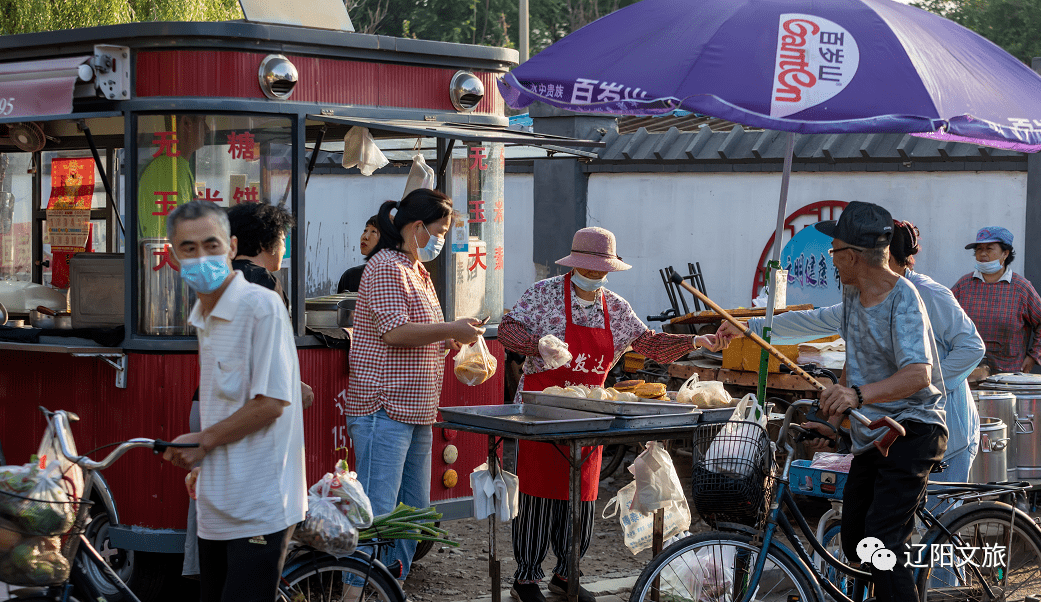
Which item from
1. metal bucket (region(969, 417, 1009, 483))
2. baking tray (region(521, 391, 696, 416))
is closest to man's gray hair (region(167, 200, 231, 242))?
baking tray (region(521, 391, 696, 416))

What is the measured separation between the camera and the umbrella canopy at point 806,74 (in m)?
4.43

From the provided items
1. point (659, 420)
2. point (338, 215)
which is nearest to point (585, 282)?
point (659, 420)

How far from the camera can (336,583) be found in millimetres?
4289

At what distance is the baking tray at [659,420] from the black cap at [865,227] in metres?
1.25

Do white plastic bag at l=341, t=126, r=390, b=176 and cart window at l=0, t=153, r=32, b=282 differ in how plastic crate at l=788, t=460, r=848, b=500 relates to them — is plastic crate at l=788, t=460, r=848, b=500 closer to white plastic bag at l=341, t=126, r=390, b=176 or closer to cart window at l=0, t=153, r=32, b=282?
white plastic bag at l=341, t=126, r=390, b=176

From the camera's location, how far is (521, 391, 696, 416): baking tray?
5.25m

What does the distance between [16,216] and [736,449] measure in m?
5.79

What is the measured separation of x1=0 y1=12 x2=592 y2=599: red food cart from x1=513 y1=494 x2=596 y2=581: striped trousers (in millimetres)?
701

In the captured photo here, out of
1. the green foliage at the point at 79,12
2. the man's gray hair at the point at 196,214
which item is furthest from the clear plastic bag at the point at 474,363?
the green foliage at the point at 79,12

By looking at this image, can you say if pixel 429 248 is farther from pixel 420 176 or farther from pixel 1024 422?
pixel 1024 422

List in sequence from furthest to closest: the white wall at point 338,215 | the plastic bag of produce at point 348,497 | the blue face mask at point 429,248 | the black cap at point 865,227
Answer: the white wall at point 338,215 < the blue face mask at point 429,248 < the black cap at point 865,227 < the plastic bag of produce at point 348,497

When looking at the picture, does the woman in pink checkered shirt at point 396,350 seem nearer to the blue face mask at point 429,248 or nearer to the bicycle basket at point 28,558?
the blue face mask at point 429,248

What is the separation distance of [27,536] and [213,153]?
2652mm

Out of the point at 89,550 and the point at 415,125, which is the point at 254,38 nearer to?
the point at 415,125
